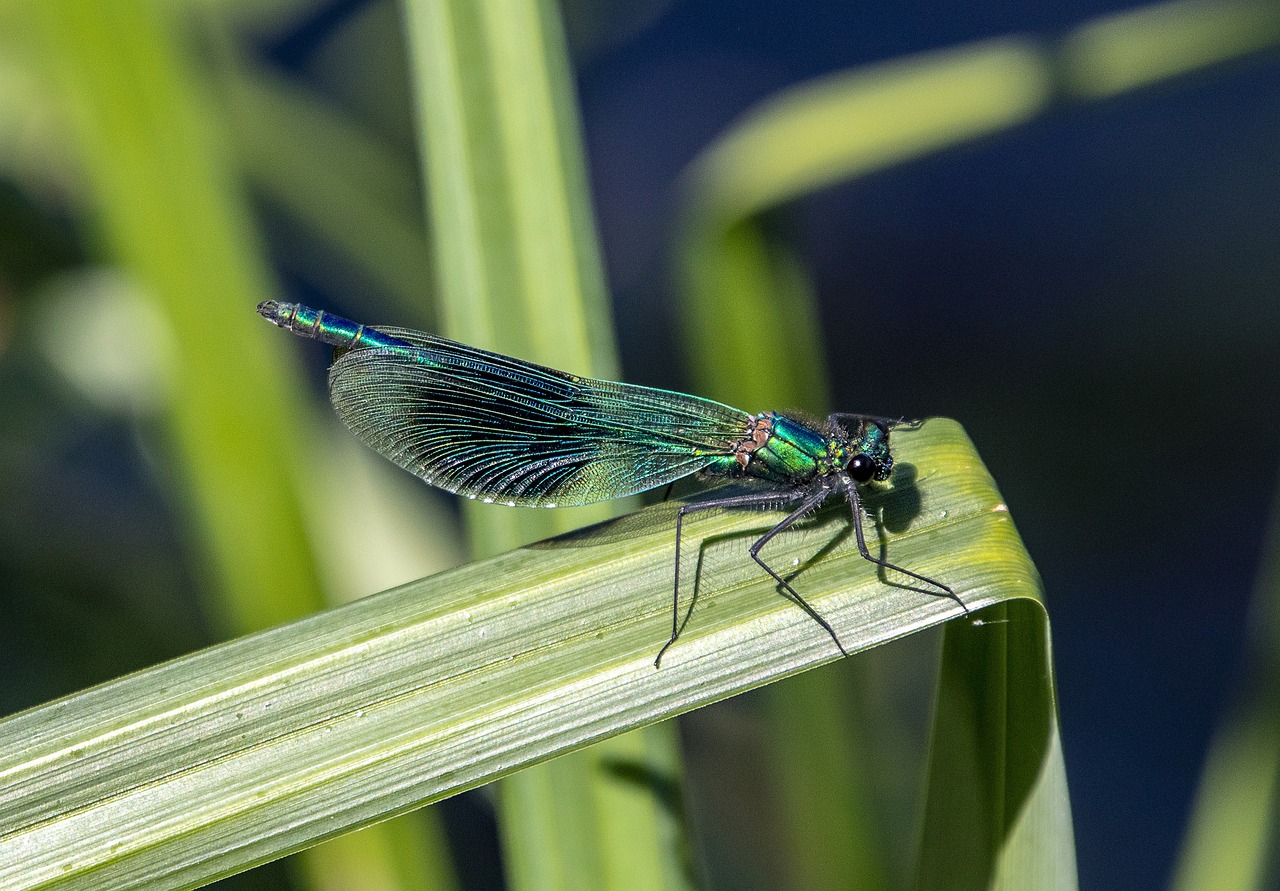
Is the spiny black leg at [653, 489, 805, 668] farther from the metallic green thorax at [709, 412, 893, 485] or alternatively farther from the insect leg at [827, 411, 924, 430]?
the insect leg at [827, 411, 924, 430]

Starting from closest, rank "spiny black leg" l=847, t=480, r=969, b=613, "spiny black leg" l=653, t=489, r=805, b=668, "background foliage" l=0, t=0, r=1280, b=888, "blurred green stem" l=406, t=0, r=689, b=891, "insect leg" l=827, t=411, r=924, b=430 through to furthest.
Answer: "spiny black leg" l=847, t=480, r=969, b=613 < "spiny black leg" l=653, t=489, r=805, b=668 < "blurred green stem" l=406, t=0, r=689, b=891 < "background foliage" l=0, t=0, r=1280, b=888 < "insect leg" l=827, t=411, r=924, b=430

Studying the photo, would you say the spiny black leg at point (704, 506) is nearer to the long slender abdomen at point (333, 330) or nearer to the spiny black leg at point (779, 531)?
the spiny black leg at point (779, 531)

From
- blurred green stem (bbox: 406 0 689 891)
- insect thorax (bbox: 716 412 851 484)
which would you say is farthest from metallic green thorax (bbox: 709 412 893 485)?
blurred green stem (bbox: 406 0 689 891)

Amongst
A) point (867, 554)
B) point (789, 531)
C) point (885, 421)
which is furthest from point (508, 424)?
point (867, 554)

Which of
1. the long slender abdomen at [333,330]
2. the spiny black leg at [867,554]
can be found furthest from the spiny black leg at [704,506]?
the long slender abdomen at [333,330]

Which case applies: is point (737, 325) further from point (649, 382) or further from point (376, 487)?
point (649, 382)
